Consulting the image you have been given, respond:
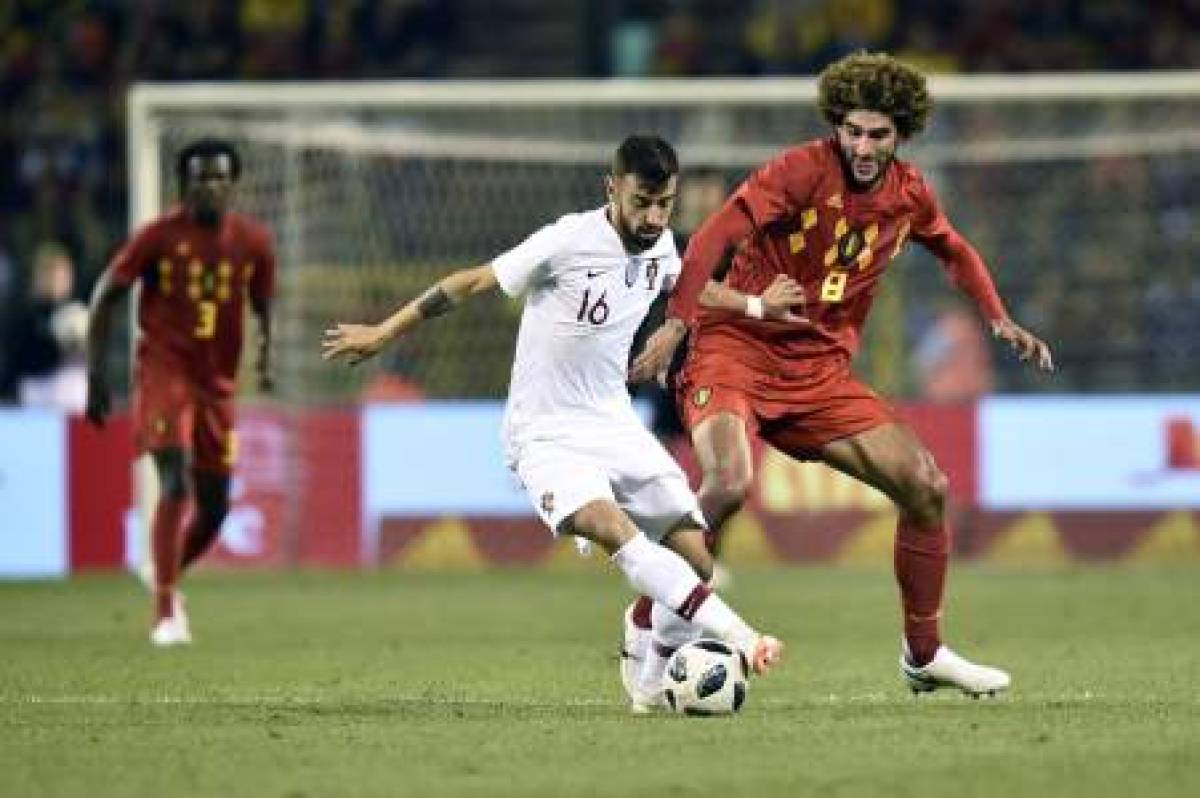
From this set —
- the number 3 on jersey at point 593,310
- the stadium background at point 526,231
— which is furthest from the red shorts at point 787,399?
the stadium background at point 526,231

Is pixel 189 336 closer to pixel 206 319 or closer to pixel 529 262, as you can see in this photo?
pixel 206 319

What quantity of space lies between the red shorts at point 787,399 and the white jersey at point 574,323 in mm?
430

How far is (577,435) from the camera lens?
31.1ft

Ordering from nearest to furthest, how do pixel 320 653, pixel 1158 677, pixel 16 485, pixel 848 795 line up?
1. pixel 848 795
2. pixel 1158 677
3. pixel 320 653
4. pixel 16 485

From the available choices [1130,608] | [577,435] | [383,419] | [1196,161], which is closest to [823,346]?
[577,435]

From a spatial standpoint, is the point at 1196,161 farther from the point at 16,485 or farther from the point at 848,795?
the point at 848,795

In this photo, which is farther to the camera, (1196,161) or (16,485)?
(1196,161)

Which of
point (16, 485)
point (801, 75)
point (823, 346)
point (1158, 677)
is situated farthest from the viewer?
point (801, 75)

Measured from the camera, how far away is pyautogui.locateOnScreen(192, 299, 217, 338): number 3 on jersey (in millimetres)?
13523

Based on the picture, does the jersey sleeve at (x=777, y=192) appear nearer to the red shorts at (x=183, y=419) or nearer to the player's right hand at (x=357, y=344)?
the player's right hand at (x=357, y=344)

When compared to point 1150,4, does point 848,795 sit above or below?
above

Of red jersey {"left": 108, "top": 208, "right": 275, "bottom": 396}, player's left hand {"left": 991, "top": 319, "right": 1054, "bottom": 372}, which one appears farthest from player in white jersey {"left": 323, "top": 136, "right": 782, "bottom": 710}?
red jersey {"left": 108, "top": 208, "right": 275, "bottom": 396}

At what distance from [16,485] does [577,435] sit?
9.38 metres

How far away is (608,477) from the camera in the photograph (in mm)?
9492
